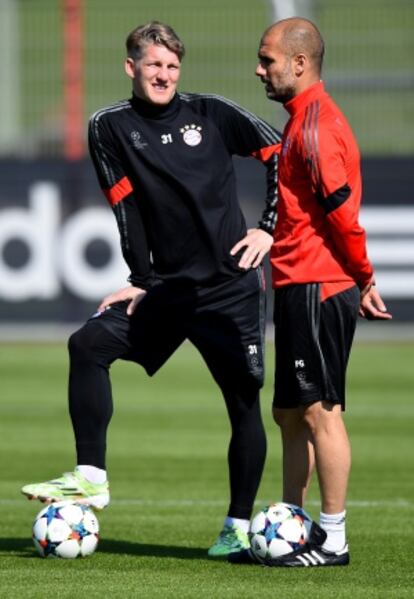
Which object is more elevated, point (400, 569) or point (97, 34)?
point (97, 34)

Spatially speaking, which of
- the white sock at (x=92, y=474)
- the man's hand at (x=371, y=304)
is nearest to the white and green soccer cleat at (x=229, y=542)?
the white sock at (x=92, y=474)

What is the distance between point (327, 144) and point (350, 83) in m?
16.8

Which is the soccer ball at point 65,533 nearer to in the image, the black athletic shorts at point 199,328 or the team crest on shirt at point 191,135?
the black athletic shorts at point 199,328

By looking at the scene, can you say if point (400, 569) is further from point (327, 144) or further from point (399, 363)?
point (399, 363)

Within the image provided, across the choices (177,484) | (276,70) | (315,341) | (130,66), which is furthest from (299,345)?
(177,484)

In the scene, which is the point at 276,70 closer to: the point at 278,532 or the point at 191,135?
the point at 191,135

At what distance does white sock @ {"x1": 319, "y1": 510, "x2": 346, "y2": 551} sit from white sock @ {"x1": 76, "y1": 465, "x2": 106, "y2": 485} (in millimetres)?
1044

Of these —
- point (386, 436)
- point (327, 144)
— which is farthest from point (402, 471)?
point (327, 144)

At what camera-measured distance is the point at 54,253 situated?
64.6ft

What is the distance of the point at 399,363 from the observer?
1745cm

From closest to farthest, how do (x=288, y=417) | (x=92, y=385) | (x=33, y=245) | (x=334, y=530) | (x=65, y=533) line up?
(x=334, y=530) < (x=288, y=417) < (x=65, y=533) < (x=92, y=385) < (x=33, y=245)

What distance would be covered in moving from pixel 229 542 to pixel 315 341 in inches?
45.7

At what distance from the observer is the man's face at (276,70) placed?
255 inches

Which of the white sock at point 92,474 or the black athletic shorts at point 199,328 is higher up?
the black athletic shorts at point 199,328
